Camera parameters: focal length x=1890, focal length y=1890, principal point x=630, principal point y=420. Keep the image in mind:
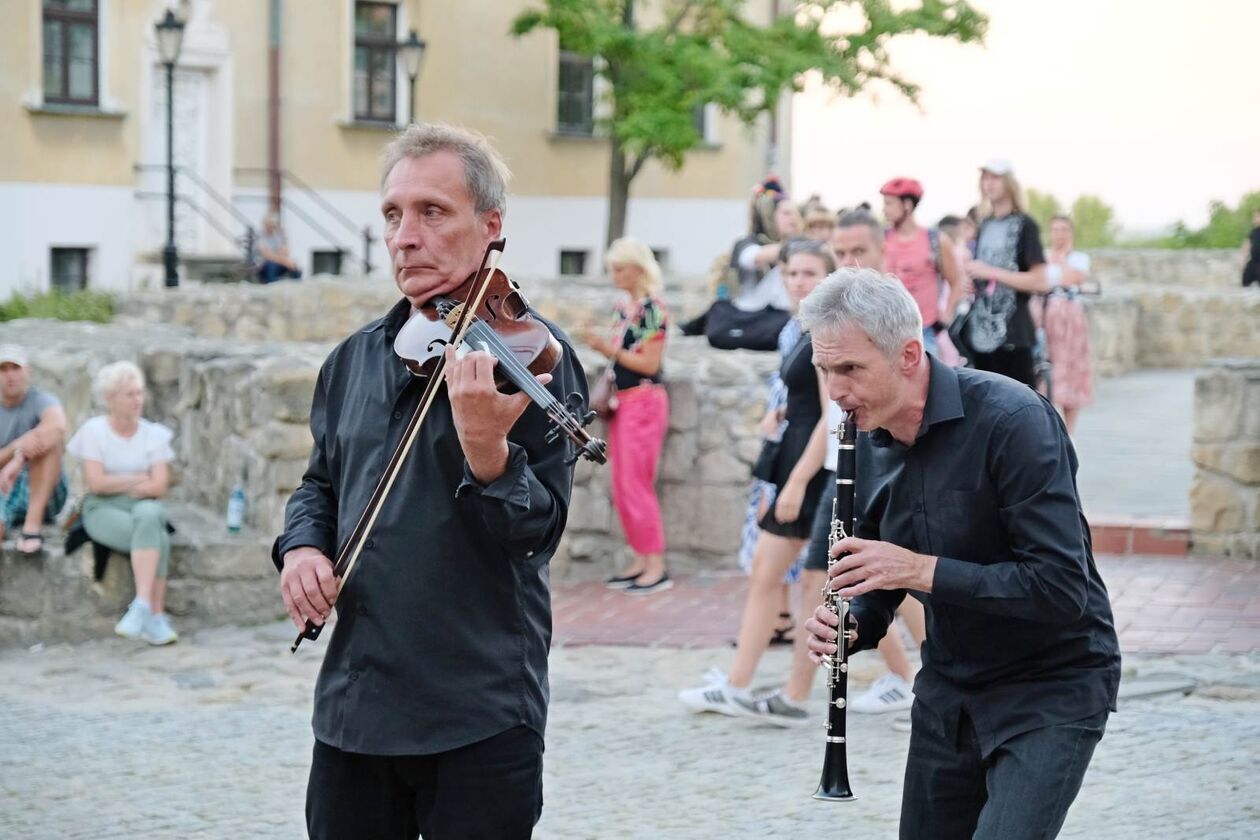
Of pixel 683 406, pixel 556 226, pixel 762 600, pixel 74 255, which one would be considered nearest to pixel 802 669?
pixel 762 600

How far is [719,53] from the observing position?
1054 inches

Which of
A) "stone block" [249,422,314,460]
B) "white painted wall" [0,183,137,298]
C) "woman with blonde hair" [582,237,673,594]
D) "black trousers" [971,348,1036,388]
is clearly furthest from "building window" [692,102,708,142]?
"stone block" [249,422,314,460]

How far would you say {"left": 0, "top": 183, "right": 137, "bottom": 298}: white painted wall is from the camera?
23.1 m

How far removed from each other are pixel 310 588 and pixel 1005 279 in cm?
637

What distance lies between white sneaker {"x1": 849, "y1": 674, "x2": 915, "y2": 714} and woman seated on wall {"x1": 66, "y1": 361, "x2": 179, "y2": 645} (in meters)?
3.18

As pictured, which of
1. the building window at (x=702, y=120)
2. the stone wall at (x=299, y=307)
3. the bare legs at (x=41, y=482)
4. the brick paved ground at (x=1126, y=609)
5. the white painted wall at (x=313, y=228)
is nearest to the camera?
the brick paved ground at (x=1126, y=609)

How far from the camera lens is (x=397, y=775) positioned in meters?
3.26

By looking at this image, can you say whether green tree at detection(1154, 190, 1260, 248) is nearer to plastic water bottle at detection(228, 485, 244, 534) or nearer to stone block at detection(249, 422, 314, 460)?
stone block at detection(249, 422, 314, 460)

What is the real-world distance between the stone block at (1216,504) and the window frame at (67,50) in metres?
17.9

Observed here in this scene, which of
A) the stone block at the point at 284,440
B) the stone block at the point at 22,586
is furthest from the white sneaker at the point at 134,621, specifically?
the stone block at the point at 284,440

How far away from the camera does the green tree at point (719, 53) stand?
26.3 metres

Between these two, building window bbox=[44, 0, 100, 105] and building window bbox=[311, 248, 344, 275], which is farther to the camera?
building window bbox=[311, 248, 344, 275]

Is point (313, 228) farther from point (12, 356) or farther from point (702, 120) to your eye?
point (12, 356)

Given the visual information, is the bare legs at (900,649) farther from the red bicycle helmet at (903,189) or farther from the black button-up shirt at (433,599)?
the black button-up shirt at (433,599)
